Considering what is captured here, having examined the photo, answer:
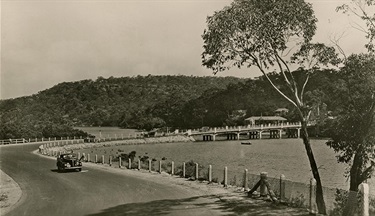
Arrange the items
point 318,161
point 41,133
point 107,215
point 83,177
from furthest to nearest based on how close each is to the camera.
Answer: point 41,133
point 318,161
point 83,177
point 107,215

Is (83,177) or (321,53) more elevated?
(321,53)

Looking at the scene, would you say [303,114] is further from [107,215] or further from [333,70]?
[107,215]

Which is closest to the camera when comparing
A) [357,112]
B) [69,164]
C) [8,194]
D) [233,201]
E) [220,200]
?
[233,201]

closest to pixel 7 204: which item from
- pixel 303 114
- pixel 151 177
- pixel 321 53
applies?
pixel 151 177

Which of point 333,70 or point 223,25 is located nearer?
point 223,25

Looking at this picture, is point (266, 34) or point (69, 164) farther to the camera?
point (69, 164)

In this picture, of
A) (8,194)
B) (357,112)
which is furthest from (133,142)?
(357,112)

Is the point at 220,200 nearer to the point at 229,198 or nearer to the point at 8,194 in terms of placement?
the point at 229,198

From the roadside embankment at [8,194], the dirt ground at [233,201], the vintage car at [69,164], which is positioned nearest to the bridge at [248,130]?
the vintage car at [69,164]
